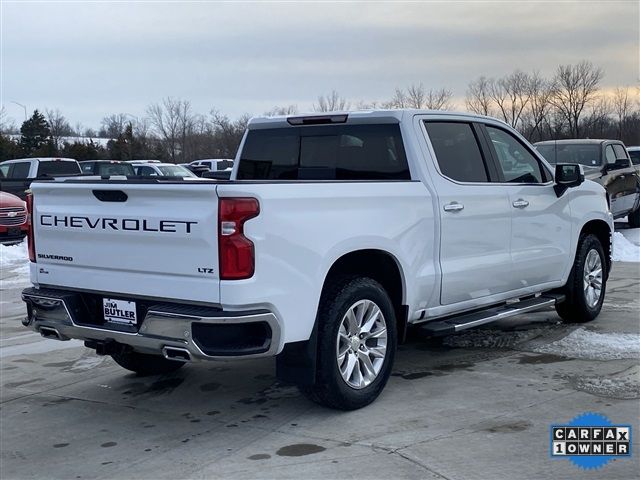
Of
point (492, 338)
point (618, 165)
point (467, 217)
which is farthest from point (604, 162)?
point (467, 217)

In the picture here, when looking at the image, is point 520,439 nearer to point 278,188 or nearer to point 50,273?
point 278,188

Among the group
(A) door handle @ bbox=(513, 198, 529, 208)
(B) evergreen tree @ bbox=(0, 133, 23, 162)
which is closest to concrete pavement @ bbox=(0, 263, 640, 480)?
(A) door handle @ bbox=(513, 198, 529, 208)

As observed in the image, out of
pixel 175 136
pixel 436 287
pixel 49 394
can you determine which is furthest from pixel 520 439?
pixel 175 136

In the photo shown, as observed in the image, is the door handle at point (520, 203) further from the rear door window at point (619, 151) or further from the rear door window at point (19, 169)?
the rear door window at point (19, 169)

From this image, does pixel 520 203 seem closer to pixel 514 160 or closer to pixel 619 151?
pixel 514 160

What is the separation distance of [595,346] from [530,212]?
1338 mm

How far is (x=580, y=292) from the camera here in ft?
25.7

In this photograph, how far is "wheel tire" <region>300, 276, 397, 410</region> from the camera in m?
5.08

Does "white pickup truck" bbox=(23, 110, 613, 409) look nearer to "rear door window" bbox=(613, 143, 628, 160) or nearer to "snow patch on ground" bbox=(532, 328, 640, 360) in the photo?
"snow patch on ground" bbox=(532, 328, 640, 360)

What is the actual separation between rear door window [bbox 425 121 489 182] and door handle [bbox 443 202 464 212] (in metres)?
0.25

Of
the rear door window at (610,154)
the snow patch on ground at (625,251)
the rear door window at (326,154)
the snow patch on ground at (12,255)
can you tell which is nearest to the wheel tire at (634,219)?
the rear door window at (610,154)

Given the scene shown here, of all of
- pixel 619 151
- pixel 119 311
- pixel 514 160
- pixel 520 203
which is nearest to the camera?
pixel 119 311

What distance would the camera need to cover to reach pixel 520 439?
186 inches

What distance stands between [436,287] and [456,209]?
64 cm
